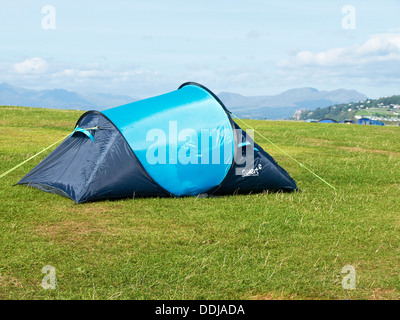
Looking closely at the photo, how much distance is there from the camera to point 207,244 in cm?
715

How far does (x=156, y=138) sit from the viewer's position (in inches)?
404

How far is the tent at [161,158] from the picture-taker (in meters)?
9.90

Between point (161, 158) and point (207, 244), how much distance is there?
11.2ft

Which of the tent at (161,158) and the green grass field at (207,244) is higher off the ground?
the tent at (161,158)

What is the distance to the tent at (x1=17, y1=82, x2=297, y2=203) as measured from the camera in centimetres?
990

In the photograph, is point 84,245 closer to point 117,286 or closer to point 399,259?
point 117,286

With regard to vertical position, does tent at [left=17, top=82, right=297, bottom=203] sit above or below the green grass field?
above

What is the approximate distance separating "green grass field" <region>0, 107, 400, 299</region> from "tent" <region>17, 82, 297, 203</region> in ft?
1.11

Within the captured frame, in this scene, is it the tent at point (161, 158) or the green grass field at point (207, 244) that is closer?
the green grass field at point (207, 244)

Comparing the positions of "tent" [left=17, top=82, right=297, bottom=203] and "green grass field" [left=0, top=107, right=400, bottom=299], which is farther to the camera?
"tent" [left=17, top=82, right=297, bottom=203]

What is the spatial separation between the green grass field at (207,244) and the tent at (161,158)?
1.11 feet

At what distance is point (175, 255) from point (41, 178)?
5548 millimetres

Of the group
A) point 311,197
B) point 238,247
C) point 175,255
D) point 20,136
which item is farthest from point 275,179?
point 20,136
